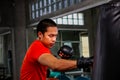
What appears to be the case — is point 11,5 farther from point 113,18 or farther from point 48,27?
point 113,18

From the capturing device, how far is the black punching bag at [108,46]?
3.18 feet

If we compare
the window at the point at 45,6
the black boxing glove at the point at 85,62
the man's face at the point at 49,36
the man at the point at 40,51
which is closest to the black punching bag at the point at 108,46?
the black boxing glove at the point at 85,62

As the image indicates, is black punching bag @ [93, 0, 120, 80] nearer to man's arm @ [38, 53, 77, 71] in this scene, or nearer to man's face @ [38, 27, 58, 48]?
man's arm @ [38, 53, 77, 71]

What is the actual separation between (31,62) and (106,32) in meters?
1.33

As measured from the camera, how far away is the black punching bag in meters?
0.97

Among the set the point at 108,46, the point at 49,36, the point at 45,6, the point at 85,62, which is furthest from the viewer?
the point at 45,6

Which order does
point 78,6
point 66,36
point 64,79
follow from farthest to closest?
point 66,36 → point 64,79 → point 78,6

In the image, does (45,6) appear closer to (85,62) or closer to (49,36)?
(49,36)

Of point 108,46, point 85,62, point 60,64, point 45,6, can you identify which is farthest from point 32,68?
point 45,6

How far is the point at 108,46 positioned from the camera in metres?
0.98

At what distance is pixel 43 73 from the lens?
2.32 m

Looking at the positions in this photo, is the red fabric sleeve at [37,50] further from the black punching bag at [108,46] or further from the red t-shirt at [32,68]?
the black punching bag at [108,46]

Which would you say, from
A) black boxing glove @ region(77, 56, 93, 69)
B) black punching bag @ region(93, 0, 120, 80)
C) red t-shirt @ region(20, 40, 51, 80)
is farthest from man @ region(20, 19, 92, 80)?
black punching bag @ region(93, 0, 120, 80)

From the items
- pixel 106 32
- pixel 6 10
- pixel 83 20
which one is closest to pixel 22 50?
pixel 6 10
